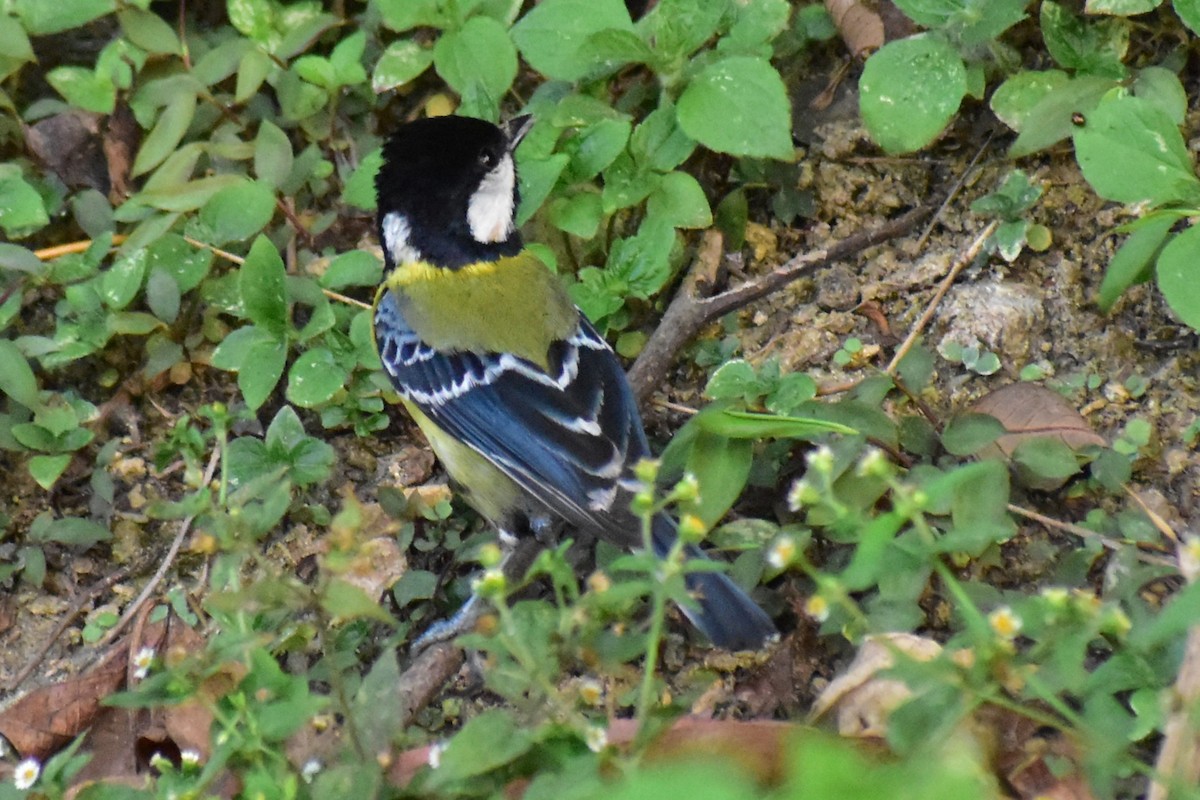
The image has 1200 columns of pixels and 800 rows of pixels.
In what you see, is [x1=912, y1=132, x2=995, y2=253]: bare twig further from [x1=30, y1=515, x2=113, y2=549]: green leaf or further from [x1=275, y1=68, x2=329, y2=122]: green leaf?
[x1=30, y1=515, x2=113, y2=549]: green leaf

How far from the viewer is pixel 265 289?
12.8 ft

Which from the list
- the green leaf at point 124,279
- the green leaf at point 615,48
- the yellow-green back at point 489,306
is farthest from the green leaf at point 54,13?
the green leaf at point 615,48

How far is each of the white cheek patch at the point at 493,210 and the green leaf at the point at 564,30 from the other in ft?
1.04

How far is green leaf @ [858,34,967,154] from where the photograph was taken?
12.2ft

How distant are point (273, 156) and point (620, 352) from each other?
4.38ft

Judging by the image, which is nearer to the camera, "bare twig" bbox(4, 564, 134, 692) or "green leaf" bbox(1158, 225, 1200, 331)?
"green leaf" bbox(1158, 225, 1200, 331)

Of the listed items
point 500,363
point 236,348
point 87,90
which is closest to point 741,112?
point 500,363

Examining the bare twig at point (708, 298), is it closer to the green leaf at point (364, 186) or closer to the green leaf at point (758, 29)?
the green leaf at point (758, 29)

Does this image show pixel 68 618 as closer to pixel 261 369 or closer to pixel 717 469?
pixel 261 369

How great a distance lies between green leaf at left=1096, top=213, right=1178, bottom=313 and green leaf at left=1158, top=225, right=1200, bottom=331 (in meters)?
0.06

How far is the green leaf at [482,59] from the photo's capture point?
4.14 m

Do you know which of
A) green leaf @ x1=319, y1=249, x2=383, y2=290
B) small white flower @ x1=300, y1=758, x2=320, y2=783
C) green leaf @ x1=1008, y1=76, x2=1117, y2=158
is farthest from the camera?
green leaf @ x1=319, y1=249, x2=383, y2=290

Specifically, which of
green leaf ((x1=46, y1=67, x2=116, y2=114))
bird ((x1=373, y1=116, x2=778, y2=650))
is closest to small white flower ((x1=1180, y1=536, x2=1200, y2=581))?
bird ((x1=373, y1=116, x2=778, y2=650))

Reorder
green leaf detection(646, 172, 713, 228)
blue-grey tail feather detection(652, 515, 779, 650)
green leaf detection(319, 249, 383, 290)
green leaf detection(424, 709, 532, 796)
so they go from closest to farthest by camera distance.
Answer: green leaf detection(424, 709, 532, 796)
blue-grey tail feather detection(652, 515, 779, 650)
green leaf detection(646, 172, 713, 228)
green leaf detection(319, 249, 383, 290)
